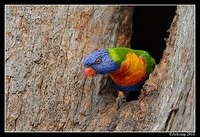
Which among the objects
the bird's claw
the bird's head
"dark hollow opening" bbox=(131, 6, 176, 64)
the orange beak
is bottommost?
the bird's claw

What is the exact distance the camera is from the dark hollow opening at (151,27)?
4555mm

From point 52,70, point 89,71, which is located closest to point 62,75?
point 52,70

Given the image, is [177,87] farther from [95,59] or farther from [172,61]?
[95,59]

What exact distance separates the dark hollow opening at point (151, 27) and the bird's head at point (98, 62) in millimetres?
1374

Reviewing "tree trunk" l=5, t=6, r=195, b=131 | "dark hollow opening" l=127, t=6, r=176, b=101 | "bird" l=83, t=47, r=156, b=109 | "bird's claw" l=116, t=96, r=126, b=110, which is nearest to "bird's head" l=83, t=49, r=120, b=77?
"bird" l=83, t=47, r=156, b=109

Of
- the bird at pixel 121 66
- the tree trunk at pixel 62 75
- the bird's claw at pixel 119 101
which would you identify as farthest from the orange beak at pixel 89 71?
the bird's claw at pixel 119 101

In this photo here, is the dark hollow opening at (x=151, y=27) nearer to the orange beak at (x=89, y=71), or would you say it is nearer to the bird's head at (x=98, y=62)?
the bird's head at (x=98, y=62)

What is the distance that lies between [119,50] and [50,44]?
0.67 m

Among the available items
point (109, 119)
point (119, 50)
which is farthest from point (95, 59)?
point (109, 119)

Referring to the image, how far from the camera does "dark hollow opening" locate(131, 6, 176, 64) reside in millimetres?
4559

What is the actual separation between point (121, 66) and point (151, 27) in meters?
1.51

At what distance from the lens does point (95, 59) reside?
3232mm

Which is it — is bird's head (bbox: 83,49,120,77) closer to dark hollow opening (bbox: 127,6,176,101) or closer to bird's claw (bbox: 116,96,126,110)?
bird's claw (bbox: 116,96,126,110)

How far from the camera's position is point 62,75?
338 cm
